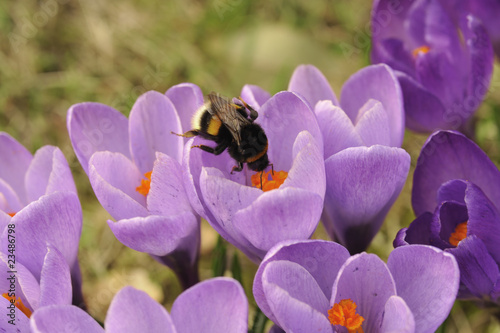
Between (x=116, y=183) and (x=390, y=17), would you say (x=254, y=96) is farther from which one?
(x=390, y=17)

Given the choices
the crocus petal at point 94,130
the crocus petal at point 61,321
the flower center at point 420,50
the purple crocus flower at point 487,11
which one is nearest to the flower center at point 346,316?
the crocus petal at point 61,321

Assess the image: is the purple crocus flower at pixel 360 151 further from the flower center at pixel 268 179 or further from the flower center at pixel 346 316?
the flower center at pixel 346 316

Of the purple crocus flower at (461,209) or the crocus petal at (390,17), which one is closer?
the purple crocus flower at (461,209)

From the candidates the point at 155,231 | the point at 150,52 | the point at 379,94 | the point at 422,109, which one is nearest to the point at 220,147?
the point at 155,231

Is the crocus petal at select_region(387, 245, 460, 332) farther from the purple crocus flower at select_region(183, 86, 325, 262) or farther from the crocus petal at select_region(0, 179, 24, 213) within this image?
the crocus petal at select_region(0, 179, 24, 213)

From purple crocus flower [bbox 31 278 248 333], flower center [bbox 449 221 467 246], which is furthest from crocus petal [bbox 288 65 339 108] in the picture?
purple crocus flower [bbox 31 278 248 333]

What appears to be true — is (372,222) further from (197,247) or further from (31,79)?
(31,79)

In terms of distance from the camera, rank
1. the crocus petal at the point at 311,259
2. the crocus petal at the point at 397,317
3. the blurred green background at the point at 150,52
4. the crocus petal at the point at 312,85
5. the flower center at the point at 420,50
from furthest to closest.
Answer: the blurred green background at the point at 150,52 < the flower center at the point at 420,50 < the crocus petal at the point at 312,85 < the crocus petal at the point at 311,259 < the crocus petal at the point at 397,317

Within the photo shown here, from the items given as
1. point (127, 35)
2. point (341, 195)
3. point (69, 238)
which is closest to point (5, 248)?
point (69, 238)
